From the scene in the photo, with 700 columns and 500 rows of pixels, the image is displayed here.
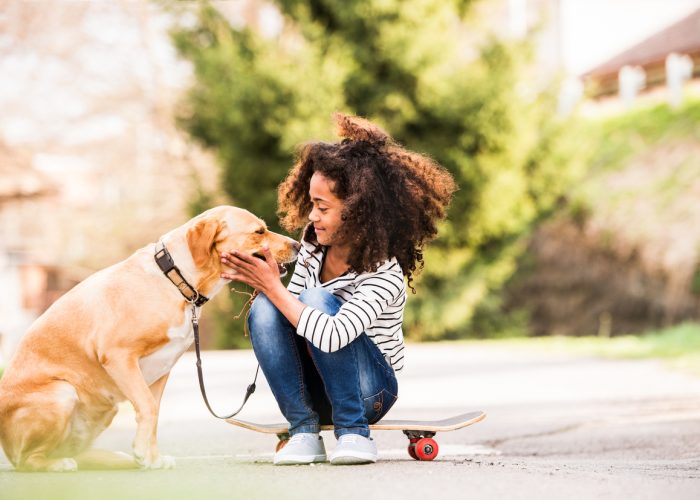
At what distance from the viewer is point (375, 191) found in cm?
397

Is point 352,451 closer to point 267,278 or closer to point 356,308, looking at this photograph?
point 356,308

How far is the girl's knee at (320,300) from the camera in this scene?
382 centimetres

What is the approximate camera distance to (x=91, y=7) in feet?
69.9

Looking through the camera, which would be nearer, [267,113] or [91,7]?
[267,113]

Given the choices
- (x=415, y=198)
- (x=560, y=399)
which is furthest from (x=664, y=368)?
(x=415, y=198)

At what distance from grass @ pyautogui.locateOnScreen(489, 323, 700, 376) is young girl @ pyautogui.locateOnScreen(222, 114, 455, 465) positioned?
5998mm

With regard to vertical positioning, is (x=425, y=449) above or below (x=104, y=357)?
below

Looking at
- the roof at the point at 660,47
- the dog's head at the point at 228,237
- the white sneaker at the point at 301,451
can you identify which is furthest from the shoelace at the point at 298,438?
the roof at the point at 660,47

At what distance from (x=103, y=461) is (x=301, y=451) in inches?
32.5

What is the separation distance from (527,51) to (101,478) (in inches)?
542

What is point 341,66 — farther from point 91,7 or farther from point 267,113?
point 91,7

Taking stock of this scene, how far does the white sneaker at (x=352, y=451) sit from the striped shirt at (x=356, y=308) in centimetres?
38

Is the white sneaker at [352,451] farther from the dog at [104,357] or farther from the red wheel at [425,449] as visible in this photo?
the dog at [104,357]

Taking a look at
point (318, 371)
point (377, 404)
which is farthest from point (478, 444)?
point (318, 371)
